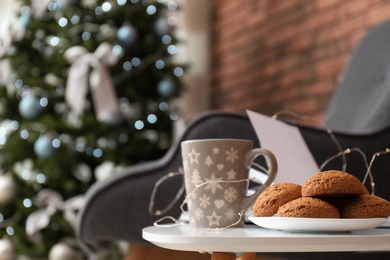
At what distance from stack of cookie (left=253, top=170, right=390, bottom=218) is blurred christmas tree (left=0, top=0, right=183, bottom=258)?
197 centimetres

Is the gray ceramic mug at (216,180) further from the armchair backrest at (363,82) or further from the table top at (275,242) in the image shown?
the armchair backrest at (363,82)

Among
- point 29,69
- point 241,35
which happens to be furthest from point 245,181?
point 241,35

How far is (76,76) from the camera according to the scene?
9.14 ft

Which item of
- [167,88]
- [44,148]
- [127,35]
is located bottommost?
[44,148]

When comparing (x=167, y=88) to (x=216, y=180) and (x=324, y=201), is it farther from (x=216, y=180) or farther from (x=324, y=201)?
(x=324, y=201)

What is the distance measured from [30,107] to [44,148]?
0.21 metres

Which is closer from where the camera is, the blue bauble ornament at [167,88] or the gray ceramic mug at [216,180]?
the gray ceramic mug at [216,180]

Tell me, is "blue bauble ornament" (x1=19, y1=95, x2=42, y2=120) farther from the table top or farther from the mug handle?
the table top

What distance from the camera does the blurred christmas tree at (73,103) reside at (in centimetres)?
279

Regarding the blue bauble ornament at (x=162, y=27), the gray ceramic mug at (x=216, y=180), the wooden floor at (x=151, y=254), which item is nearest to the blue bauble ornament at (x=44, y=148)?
the blue bauble ornament at (x=162, y=27)

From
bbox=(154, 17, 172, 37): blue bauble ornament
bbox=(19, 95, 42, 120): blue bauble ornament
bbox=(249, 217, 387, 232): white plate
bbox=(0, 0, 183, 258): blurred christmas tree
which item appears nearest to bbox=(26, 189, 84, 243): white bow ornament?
bbox=(0, 0, 183, 258): blurred christmas tree

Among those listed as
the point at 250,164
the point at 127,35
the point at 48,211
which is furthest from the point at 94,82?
the point at 250,164

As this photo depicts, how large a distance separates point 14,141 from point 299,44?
51.2 inches

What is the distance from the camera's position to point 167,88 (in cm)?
296
